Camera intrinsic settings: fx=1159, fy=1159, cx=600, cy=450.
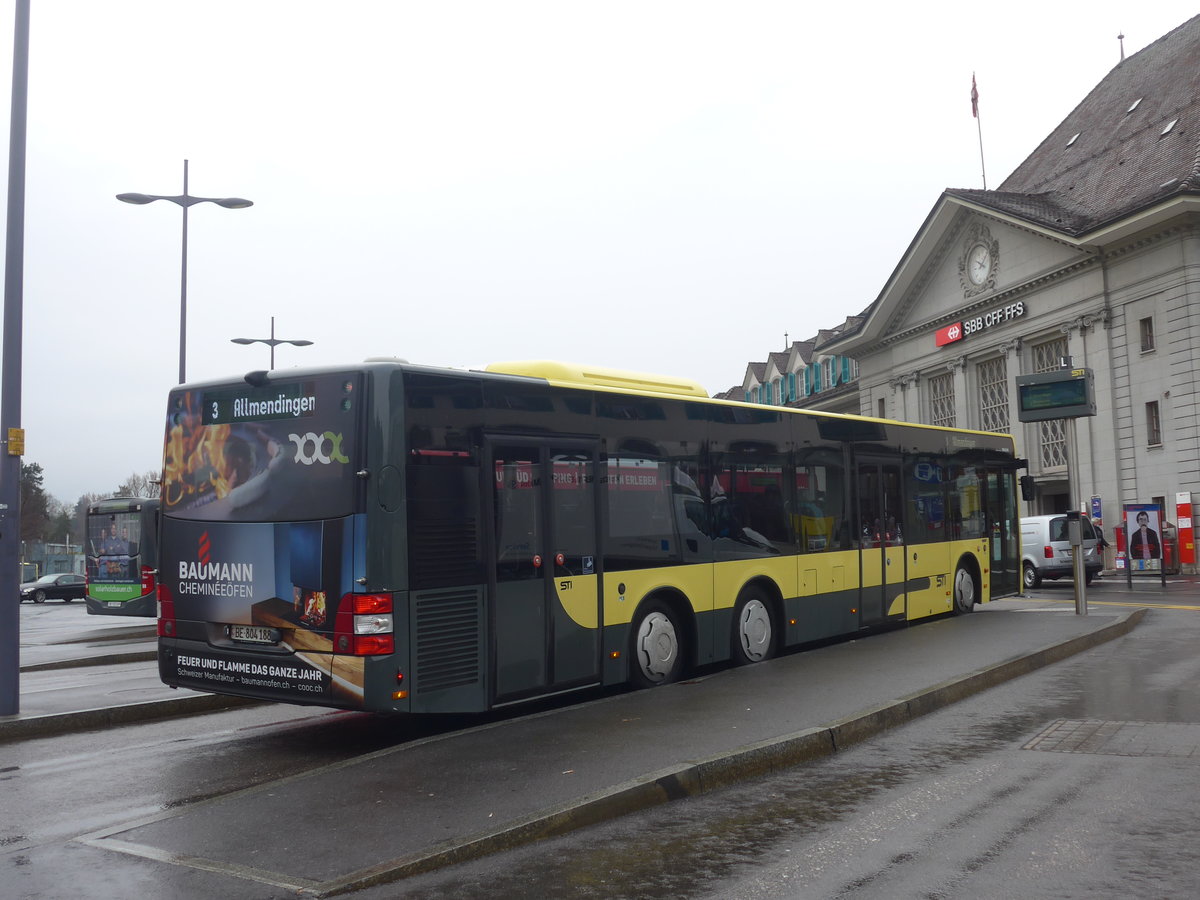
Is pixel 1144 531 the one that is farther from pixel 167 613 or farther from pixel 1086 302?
pixel 167 613

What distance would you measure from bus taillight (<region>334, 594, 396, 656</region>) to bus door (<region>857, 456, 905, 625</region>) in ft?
26.2

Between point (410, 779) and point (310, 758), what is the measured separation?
183 cm

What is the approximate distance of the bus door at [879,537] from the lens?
14.8 m

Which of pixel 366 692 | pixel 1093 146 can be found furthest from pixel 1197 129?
pixel 366 692

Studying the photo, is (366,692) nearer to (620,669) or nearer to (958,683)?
(620,669)

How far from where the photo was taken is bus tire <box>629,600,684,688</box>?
35.3 feet

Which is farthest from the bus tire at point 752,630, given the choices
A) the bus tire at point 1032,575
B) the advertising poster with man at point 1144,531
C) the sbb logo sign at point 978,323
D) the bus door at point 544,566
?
the sbb logo sign at point 978,323

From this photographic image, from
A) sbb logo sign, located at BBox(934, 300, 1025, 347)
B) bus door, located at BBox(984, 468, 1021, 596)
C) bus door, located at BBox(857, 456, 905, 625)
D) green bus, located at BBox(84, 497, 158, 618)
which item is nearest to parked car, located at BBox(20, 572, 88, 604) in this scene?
green bus, located at BBox(84, 497, 158, 618)

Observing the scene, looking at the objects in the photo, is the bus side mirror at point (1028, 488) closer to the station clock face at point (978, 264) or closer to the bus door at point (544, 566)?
the bus door at point (544, 566)

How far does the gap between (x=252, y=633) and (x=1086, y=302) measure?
3998 cm

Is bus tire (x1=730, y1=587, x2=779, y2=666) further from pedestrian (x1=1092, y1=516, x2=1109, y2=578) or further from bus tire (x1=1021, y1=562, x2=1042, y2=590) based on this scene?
pedestrian (x1=1092, y1=516, x2=1109, y2=578)

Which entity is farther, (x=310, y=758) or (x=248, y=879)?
(x=310, y=758)

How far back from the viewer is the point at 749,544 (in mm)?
12445

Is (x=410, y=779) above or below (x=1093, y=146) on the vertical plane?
below
